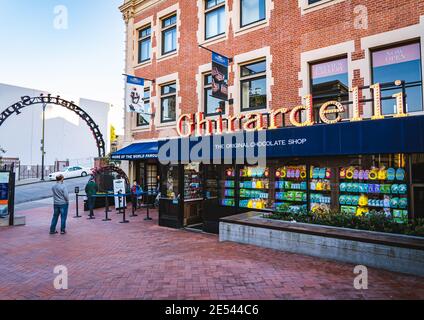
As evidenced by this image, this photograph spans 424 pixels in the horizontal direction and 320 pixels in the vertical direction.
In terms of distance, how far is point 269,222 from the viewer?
7664 millimetres

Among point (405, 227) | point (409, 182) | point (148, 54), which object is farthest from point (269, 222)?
point (148, 54)

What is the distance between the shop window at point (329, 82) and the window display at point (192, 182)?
4.43 m

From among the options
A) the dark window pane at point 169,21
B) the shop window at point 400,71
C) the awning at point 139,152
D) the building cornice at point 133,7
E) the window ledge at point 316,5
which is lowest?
the awning at point 139,152

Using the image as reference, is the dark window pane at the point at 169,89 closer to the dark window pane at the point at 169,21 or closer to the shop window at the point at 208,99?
the shop window at the point at 208,99

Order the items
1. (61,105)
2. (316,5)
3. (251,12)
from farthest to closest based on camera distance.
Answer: (61,105) → (251,12) → (316,5)

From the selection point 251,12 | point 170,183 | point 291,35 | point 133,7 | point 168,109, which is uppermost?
point 133,7

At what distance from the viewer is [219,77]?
10.2m

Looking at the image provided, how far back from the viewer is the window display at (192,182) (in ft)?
34.7

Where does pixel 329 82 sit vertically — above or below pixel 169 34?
below

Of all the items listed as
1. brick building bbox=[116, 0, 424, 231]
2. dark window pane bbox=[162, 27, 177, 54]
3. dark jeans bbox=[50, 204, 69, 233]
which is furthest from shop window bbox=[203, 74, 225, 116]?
dark jeans bbox=[50, 204, 69, 233]

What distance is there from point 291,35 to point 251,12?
7.46 feet

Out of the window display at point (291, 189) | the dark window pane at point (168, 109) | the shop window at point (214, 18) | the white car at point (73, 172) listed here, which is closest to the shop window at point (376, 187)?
the window display at point (291, 189)

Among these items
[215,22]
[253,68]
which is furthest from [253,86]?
[215,22]

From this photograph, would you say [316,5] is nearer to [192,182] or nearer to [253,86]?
[253,86]
